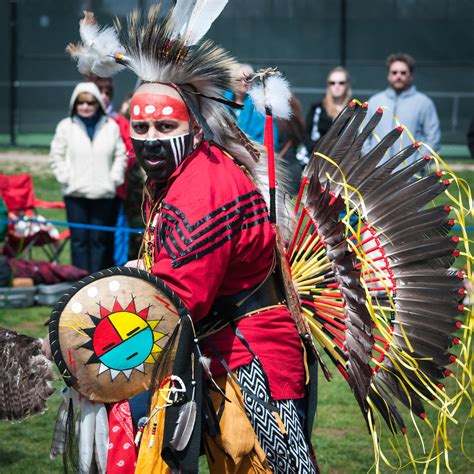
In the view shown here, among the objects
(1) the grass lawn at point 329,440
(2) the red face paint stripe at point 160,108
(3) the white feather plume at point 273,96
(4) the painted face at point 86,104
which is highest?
(4) the painted face at point 86,104

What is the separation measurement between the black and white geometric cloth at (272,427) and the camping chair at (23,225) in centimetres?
574

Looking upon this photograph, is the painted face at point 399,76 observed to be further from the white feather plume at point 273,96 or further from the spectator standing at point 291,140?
the white feather plume at point 273,96

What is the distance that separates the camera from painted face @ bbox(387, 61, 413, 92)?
342 inches

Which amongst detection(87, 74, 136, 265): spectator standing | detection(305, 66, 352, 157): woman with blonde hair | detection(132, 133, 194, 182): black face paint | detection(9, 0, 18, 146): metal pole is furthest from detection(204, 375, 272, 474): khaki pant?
detection(9, 0, 18, 146): metal pole

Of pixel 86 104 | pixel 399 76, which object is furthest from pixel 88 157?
pixel 399 76

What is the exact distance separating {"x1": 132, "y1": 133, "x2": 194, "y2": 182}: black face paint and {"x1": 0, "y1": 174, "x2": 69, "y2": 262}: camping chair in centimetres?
553

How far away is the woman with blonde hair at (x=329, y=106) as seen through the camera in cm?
887

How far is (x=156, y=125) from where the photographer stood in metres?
3.45

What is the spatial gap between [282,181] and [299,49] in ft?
45.5

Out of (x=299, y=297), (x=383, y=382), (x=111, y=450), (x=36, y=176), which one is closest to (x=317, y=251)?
(x=299, y=297)

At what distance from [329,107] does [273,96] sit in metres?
5.44

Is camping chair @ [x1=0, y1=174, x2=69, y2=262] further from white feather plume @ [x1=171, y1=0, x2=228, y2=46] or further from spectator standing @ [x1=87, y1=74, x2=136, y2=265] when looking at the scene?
white feather plume @ [x1=171, y1=0, x2=228, y2=46]

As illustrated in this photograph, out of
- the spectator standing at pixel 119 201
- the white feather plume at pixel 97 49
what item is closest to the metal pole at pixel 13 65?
the spectator standing at pixel 119 201

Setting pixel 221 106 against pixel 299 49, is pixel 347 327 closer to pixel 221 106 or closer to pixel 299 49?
pixel 221 106
